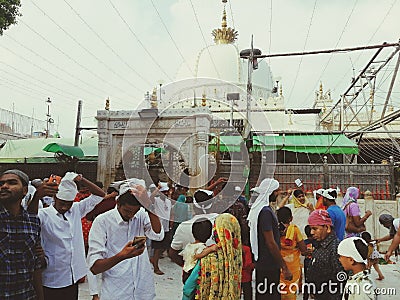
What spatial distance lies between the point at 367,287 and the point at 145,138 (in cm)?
953

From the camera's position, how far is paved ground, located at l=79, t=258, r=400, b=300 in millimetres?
4651

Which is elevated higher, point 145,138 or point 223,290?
point 145,138

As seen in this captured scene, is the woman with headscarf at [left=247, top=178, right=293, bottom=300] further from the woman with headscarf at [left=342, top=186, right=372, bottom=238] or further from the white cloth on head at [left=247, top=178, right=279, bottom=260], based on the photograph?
the woman with headscarf at [left=342, top=186, right=372, bottom=238]

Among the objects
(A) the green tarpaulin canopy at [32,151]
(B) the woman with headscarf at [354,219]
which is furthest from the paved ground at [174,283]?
(A) the green tarpaulin canopy at [32,151]

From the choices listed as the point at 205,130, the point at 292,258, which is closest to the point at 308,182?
the point at 205,130

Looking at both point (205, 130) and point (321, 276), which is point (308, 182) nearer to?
point (205, 130)

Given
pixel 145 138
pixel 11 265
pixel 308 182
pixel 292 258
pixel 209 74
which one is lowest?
pixel 292 258

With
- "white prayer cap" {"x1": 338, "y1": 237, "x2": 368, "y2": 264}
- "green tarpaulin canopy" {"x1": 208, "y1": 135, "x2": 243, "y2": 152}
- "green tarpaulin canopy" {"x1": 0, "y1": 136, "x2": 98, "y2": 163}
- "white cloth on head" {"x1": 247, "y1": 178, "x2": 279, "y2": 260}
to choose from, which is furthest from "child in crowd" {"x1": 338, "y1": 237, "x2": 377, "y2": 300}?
"green tarpaulin canopy" {"x1": 0, "y1": 136, "x2": 98, "y2": 163}

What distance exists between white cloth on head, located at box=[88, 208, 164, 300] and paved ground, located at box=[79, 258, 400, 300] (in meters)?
2.29

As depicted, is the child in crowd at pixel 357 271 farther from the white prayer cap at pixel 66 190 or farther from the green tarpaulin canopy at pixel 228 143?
the green tarpaulin canopy at pixel 228 143

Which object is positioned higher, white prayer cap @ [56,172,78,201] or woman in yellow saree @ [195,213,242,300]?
white prayer cap @ [56,172,78,201]

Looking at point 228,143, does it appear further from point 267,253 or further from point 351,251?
point 351,251

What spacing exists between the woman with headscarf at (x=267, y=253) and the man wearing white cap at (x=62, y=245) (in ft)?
5.05

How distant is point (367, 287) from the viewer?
212 centimetres
